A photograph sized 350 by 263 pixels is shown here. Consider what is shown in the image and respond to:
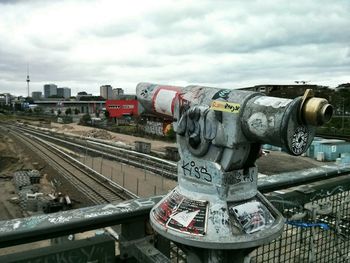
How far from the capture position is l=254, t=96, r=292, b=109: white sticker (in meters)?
1.66

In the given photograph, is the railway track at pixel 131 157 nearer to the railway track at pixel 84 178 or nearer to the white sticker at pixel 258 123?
the railway track at pixel 84 178

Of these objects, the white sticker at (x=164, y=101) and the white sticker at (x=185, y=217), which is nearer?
the white sticker at (x=185, y=217)

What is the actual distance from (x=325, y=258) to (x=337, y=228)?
255 mm

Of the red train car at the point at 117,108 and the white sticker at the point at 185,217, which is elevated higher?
the white sticker at the point at 185,217

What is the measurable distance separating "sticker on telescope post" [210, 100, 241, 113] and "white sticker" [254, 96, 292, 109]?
9 cm

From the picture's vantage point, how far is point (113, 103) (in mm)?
64188

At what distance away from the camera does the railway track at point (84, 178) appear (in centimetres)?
2166

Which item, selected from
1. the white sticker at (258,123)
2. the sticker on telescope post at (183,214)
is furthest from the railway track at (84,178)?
the white sticker at (258,123)

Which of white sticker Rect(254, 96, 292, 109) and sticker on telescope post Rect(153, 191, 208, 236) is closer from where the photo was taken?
white sticker Rect(254, 96, 292, 109)

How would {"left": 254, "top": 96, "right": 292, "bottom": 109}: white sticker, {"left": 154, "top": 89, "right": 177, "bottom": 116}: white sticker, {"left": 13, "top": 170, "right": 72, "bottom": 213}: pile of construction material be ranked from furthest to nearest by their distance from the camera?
1. {"left": 13, "top": 170, "right": 72, "bottom": 213}: pile of construction material
2. {"left": 154, "top": 89, "right": 177, "bottom": 116}: white sticker
3. {"left": 254, "top": 96, "right": 292, "bottom": 109}: white sticker

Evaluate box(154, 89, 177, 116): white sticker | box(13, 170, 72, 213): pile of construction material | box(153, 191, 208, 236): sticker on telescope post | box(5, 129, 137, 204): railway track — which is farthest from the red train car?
box(153, 191, 208, 236): sticker on telescope post

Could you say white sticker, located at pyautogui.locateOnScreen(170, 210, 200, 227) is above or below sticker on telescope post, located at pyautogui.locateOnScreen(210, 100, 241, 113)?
below

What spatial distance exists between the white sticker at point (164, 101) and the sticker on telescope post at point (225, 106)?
384 mm

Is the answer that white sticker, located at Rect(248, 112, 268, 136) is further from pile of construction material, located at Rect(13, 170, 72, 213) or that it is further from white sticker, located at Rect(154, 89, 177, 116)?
pile of construction material, located at Rect(13, 170, 72, 213)
